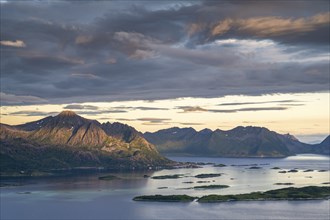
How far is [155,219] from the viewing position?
182500mm

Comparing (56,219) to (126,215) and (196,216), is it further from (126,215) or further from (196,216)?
(196,216)

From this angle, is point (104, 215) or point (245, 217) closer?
point (245, 217)

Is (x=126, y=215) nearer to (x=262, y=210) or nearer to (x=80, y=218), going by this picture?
(x=80, y=218)

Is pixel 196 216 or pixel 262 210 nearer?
pixel 196 216

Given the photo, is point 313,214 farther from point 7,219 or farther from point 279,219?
point 7,219

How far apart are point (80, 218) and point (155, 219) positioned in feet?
96.5

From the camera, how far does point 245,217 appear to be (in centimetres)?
18338

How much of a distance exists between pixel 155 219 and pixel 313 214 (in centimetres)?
5861

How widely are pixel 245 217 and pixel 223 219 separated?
9441mm

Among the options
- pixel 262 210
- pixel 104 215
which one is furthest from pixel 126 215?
pixel 262 210

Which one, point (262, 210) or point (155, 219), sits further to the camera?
point (262, 210)

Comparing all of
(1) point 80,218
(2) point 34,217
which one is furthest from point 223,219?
(2) point 34,217

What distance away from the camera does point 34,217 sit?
194 metres

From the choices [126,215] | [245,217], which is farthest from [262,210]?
[126,215]
